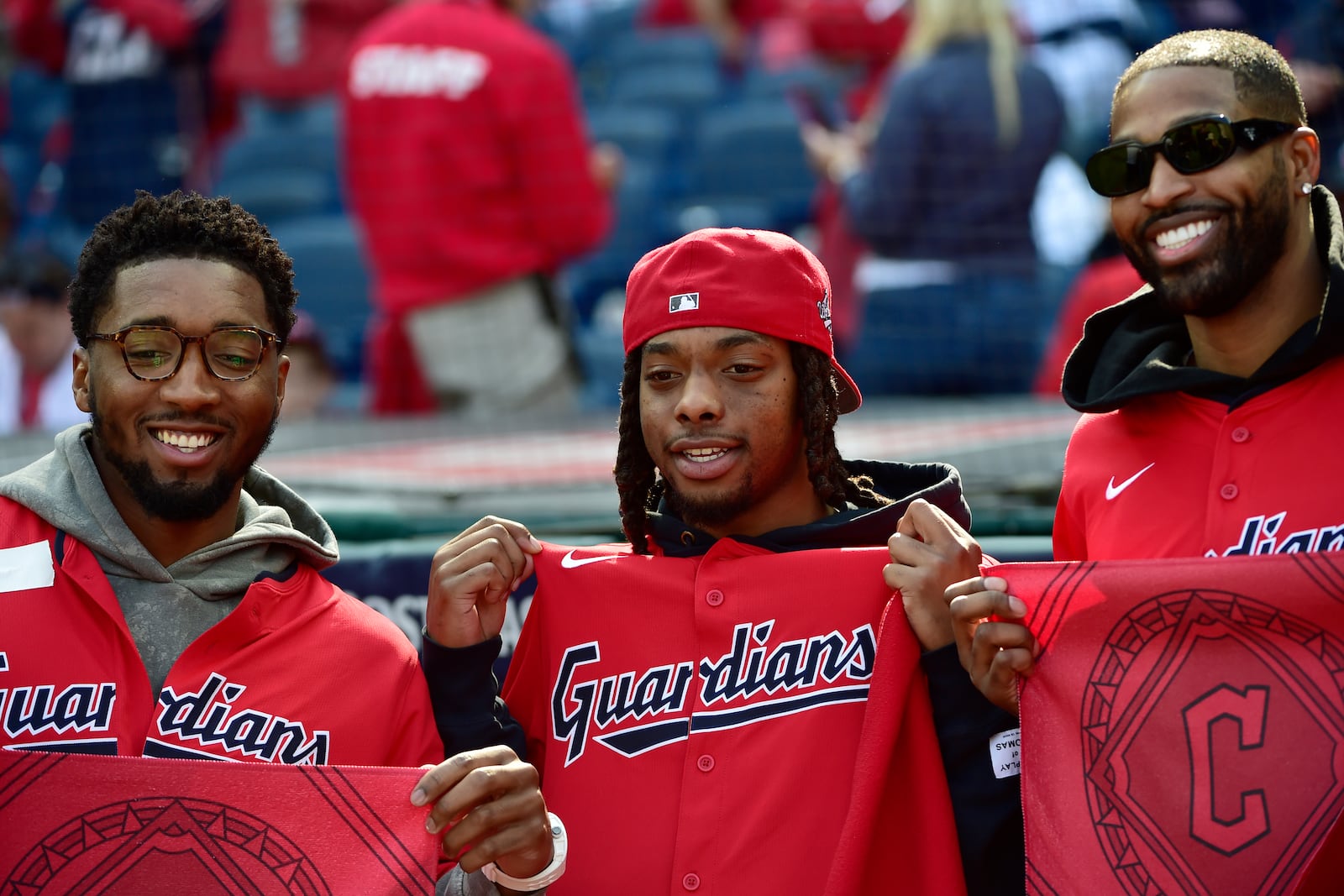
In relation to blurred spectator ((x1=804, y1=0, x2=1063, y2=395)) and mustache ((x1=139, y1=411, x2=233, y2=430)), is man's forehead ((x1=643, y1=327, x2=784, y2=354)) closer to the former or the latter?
mustache ((x1=139, y1=411, x2=233, y2=430))

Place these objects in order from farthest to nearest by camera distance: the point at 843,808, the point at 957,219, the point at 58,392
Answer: the point at 58,392, the point at 957,219, the point at 843,808

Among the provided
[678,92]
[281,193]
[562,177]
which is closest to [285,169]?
[281,193]

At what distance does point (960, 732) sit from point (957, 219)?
152 inches

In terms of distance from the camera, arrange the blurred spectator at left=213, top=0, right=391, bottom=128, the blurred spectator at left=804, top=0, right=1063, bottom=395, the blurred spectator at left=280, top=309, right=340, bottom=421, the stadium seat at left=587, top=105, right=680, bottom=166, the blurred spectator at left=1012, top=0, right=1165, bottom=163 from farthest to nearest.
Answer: the stadium seat at left=587, top=105, right=680, bottom=166
the blurred spectator at left=213, top=0, right=391, bottom=128
the blurred spectator at left=1012, top=0, right=1165, bottom=163
the blurred spectator at left=280, top=309, right=340, bottom=421
the blurred spectator at left=804, top=0, right=1063, bottom=395

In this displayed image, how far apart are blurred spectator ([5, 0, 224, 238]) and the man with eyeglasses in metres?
6.44

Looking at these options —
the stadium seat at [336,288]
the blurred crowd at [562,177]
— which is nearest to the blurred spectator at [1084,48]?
the blurred crowd at [562,177]

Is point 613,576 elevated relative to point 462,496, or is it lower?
lower

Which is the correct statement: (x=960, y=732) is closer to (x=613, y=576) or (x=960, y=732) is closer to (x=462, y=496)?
(x=613, y=576)

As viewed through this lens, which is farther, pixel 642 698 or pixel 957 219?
pixel 957 219

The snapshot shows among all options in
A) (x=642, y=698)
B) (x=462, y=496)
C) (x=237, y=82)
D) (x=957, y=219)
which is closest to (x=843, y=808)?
(x=642, y=698)

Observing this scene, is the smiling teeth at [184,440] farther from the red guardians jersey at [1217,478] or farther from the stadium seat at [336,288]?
the stadium seat at [336,288]

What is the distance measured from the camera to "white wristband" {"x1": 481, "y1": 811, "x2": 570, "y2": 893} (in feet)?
6.97

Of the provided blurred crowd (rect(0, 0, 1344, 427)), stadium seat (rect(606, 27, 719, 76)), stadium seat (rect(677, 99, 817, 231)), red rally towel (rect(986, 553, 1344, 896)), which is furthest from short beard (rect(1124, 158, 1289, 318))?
stadium seat (rect(606, 27, 719, 76))

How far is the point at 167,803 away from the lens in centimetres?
208
